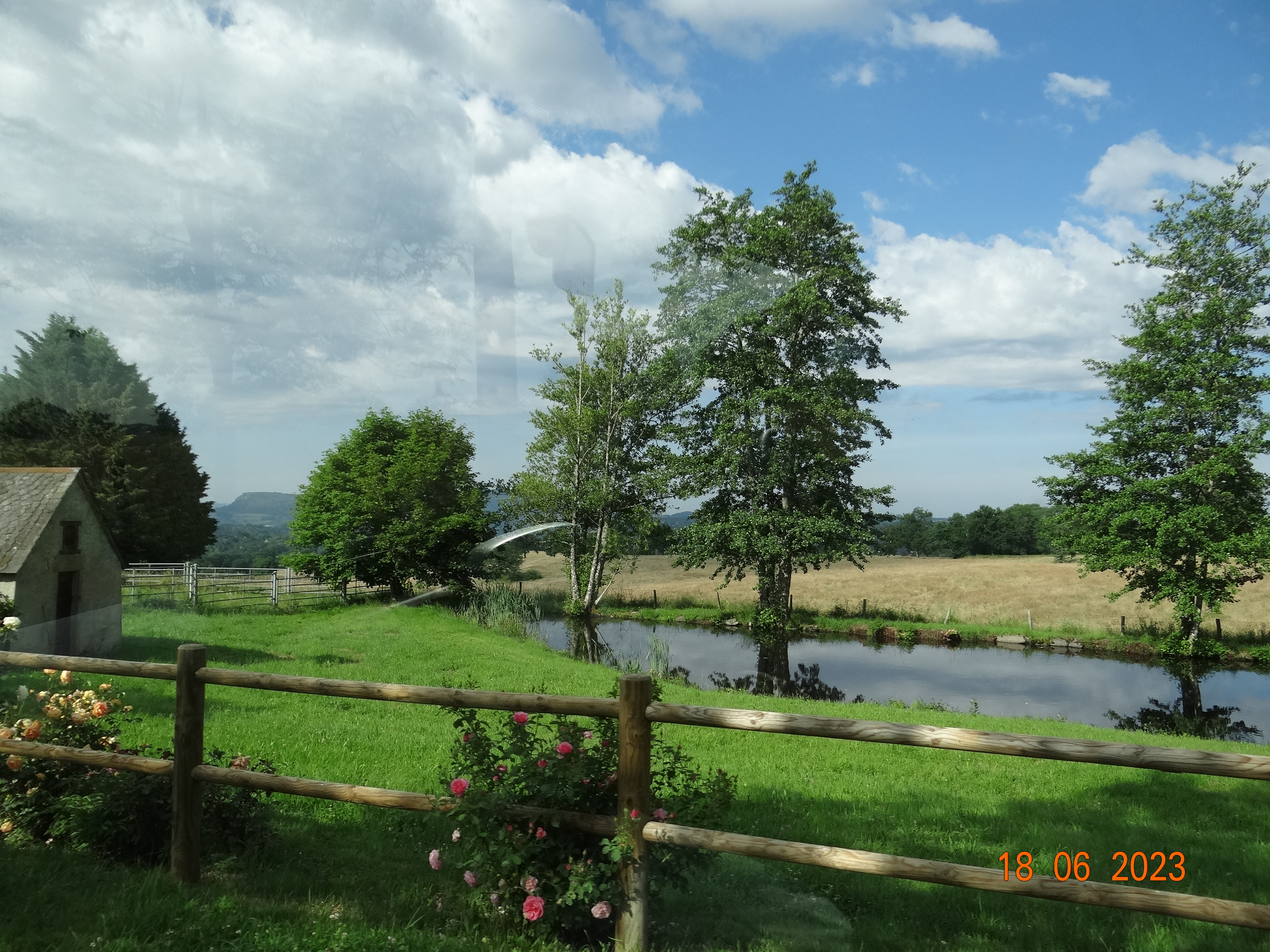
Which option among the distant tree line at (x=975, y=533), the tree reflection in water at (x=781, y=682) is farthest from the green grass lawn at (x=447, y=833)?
the distant tree line at (x=975, y=533)

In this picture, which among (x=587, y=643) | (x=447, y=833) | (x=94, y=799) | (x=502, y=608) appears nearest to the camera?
(x=94, y=799)

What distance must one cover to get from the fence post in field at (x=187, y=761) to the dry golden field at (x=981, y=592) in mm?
13091

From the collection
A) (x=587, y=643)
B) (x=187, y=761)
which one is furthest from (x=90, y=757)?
(x=587, y=643)

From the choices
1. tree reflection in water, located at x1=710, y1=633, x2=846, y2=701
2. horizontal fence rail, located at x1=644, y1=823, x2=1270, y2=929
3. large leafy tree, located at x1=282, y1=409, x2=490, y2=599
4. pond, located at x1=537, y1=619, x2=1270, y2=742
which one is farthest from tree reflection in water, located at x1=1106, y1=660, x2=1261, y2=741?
large leafy tree, located at x1=282, y1=409, x2=490, y2=599

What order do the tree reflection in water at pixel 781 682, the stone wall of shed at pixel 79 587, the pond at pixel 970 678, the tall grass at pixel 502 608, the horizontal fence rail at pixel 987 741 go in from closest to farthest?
the horizontal fence rail at pixel 987 741 < the stone wall of shed at pixel 79 587 < the tall grass at pixel 502 608 < the pond at pixel 970 678 < the tree reflection in water at pixel 781 682

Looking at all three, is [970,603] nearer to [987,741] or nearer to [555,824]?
[987,741]

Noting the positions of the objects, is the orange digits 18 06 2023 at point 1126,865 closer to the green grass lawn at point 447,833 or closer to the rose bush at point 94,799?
the green grass lawn at point 447,833

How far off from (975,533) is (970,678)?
4272 millimetres

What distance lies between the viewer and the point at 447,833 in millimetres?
3951

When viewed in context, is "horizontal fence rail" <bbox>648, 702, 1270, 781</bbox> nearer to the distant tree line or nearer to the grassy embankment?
the grassy embankment

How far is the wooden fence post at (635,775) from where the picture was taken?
9.48 ft

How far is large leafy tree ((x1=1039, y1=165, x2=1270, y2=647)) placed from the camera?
16.7 m

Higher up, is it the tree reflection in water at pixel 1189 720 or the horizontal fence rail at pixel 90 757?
the horizontal fence rail at pixel 90 757

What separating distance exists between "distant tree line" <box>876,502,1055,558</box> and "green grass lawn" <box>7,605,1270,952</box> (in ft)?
41.0
